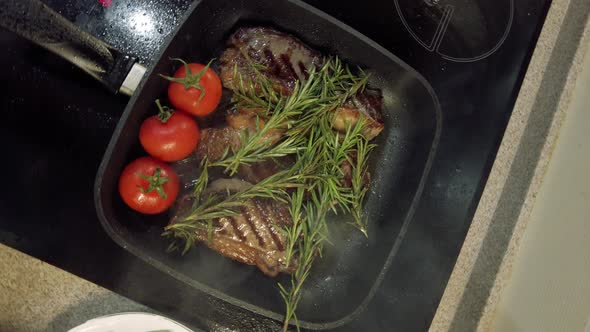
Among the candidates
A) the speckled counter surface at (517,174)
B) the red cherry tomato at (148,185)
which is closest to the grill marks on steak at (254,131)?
the red cherry tomato at (148,185)

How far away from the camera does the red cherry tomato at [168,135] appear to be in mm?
1171

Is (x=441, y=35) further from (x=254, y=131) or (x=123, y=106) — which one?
(x=123, y=106)

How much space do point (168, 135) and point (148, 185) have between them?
0.46 ft

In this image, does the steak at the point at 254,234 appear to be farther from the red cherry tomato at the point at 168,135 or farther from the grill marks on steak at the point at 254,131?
the red cherry tomato at the point at 168,135

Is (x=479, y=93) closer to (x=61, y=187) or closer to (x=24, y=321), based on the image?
(x=61, y=187)

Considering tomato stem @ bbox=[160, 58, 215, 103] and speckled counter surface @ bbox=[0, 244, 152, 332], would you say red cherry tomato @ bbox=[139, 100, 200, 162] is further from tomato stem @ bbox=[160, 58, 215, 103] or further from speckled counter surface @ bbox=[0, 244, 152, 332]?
speckled counter surface @ bbox=[0, 244, 152, 332]

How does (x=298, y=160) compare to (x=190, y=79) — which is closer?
(x=190, y=79)

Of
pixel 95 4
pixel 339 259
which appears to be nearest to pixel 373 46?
pixel 339 259

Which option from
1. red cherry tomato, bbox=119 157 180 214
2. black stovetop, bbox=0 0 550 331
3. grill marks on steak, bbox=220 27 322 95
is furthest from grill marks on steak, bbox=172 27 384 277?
black stovetop, bbox=0 0 550 331

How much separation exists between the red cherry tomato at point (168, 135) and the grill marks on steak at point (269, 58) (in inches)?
6.8

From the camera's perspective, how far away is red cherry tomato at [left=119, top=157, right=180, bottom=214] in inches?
45.7

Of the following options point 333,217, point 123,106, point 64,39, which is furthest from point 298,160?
point 64,39

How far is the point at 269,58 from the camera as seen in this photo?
1272mm

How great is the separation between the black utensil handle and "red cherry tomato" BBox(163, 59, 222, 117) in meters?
0.13
